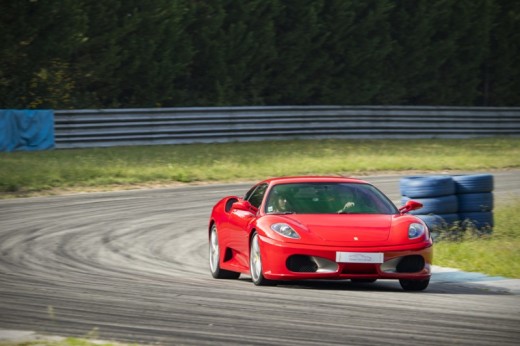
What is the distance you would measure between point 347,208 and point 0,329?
479 cm

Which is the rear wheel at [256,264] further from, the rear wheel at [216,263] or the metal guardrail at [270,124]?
the metal guardrail at [270,124]

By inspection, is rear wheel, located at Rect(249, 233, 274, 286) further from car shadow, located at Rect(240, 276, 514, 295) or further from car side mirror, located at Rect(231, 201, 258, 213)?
car side mirror, located at Rect(231, 201, 258, 213)

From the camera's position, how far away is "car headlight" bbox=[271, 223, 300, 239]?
10.9 meters

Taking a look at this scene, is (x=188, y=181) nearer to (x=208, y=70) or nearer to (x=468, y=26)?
(x=208, y=70)

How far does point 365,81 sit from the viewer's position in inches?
1636

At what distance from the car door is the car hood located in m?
0.61

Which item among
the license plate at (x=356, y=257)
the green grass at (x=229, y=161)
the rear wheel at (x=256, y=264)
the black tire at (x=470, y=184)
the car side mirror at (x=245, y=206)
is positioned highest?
the car side mirror at (x=245, y=206)

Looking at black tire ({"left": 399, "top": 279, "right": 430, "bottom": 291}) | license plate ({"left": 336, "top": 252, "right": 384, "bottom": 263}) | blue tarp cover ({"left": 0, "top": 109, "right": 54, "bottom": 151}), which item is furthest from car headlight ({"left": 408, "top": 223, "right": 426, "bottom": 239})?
blue tarp cover ({"left": 0, "top": 109, "right": 54, "bottom": 151})

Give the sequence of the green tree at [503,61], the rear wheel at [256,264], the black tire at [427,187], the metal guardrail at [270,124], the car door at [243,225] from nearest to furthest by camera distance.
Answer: the rear wheel at [256,264] → the car door at [243,225] → the black tire at [427,187] → the metal guardrail at [270,124] → the green tree at [503,61]

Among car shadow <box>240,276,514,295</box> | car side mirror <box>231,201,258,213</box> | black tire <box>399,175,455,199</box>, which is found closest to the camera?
car shadow <box>240,276,514,295</box>

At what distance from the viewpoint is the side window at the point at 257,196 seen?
12.0m

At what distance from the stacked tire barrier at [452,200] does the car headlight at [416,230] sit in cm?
408

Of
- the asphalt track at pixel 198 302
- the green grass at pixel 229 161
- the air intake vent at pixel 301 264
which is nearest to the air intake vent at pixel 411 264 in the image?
the asphalt track at pixel 198 302

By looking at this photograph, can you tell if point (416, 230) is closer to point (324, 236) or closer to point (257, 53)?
point (324, 236)
